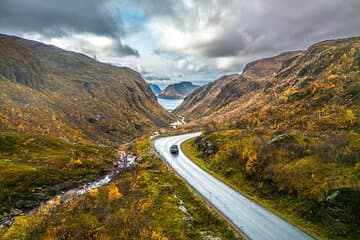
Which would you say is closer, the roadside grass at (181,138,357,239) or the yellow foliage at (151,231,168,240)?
the yellow foliage at (151,231,168,240)

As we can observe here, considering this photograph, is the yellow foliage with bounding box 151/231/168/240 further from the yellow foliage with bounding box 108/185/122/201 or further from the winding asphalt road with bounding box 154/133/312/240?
the yellow foliage with bounding box 108/185/122/201

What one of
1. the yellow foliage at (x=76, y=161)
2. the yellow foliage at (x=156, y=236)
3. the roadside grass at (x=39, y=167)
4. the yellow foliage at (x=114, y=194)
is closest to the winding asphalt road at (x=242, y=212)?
the yellow foliage at (x=156, y=236)

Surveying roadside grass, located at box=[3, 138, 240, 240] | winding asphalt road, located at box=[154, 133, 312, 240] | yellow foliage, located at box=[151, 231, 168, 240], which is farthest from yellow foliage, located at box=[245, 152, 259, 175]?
yellow foliage, located at box=[151, 231, 168, 240]

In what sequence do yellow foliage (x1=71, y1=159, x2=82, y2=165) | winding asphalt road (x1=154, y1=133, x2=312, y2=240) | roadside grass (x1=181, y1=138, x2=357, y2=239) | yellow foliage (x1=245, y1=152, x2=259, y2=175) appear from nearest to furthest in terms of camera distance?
winding asphalt road (x1=154, y1=133, x2=312, y2=240) → roadside grass (x1=181, y1=138, x2=357, y2=239) → yellow foliage (x1=245, y1=152, x2=259, y2=175) → yellow foliage (x1=71, y1=159, x2=82, y2=165)

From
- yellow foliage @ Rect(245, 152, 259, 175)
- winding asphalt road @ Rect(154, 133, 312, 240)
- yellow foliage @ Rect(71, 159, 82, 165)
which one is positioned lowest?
winding asphalt road @ Rect(154, 133, 312, 240)

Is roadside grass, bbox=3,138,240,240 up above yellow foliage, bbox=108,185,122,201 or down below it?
below

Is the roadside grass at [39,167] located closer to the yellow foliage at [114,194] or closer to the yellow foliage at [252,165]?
the yellow foliage at [114,194]

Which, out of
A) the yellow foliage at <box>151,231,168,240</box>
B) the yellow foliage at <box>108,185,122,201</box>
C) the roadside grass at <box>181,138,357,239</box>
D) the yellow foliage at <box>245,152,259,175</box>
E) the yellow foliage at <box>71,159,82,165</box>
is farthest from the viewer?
the yellow foliage at <box>71,159,82,165</box>

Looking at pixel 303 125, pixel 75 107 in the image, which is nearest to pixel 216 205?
pixel 303 125
